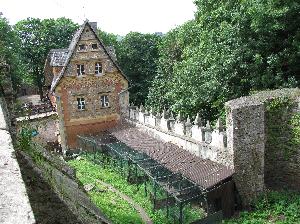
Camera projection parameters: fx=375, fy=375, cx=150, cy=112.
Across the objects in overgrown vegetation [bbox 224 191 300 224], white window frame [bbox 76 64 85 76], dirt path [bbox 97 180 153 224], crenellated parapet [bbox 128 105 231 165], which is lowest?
dirt path [bbox 97 180 153 224]

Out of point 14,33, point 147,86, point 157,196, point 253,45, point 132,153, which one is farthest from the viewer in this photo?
point 14,33

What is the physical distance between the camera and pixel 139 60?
3378cm

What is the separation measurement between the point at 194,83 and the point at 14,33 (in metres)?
28.6

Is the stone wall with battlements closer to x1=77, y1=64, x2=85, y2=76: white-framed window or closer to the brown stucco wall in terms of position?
the brown stucco wall

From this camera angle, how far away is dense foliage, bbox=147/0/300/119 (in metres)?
16.8

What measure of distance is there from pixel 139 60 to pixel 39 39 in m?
15.0

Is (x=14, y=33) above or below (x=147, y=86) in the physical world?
above

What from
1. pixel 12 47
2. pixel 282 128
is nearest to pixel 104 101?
pixel 282 128

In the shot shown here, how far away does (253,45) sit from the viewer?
17516mm

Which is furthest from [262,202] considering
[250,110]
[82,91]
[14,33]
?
[14,33]

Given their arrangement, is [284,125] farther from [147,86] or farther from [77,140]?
[147,86]

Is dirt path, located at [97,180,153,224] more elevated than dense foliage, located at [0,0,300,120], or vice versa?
dense foliage, located at [0,0,300,120]

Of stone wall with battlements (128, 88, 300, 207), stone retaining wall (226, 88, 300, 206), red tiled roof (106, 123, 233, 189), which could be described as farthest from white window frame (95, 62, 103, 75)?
stone retaining wall (226, 88, 300, 206)

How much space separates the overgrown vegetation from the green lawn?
68.7 inches
